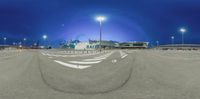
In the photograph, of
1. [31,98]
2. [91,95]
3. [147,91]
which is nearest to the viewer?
[31,98]

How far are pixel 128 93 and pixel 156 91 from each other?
750mm

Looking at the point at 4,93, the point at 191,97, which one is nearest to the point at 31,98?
the point at 4,93

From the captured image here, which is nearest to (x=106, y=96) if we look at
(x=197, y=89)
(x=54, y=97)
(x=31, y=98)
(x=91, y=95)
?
(x=91, y=95)

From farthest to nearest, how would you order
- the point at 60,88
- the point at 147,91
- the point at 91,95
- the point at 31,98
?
the point at 60,88
the point at 147,91
the point at 91,95
the point at 31,98

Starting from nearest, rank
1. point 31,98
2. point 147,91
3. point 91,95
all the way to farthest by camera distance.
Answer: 1. point 31,98
2. point 91,95
3. point 147,91

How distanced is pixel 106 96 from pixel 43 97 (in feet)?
4.23

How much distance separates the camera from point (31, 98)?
5859mm

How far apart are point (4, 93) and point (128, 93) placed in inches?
107

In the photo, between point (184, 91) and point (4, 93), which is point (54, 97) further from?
point (184, 91)

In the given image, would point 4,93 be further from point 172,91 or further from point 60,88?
point 172,91

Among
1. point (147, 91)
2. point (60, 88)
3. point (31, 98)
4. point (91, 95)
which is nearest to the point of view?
point (31, 98)

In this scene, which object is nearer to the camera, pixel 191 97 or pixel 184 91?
pixel 191 97

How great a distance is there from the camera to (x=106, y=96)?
6.11 metres

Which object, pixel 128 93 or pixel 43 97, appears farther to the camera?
pixel 128 93
